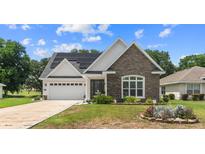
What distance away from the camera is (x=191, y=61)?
4888 cm

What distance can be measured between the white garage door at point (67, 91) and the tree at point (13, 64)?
A: 11.1 meters

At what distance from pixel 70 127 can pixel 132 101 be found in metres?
12.7

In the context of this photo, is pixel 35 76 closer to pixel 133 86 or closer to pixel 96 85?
pixel 96 85

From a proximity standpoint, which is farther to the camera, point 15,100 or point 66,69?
point 66,69

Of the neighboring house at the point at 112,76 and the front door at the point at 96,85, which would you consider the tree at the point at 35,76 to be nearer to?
the neighboring house at the point at 112,76

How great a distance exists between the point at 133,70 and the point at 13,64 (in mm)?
24838

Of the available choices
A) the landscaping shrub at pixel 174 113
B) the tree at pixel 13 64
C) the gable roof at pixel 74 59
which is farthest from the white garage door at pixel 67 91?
the landscaping shrub at pixel 174 113

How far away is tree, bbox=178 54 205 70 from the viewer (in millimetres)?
47344

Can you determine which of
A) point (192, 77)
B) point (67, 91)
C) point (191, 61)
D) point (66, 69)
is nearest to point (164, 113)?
point (67, 91)

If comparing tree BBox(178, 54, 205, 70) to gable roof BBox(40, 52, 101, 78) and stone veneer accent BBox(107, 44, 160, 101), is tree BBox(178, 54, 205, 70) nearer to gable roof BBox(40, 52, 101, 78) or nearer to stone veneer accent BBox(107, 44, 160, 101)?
gable roof BBox(40, 52, 101, 78)

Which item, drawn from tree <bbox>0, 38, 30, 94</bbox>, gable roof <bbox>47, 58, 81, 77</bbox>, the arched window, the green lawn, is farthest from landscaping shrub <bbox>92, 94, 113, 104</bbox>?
tree <bbox>0, 38, 30, 94</bbox>
